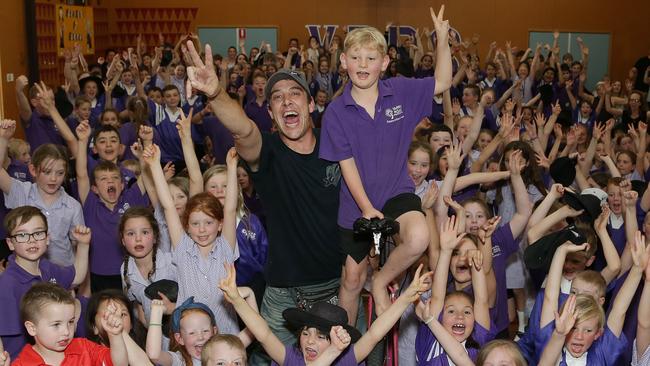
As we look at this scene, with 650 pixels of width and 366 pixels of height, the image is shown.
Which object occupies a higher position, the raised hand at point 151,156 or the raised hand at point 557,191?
the raised hand at point 151,156

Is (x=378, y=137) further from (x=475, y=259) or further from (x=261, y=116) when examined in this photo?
(x=261, y=116)

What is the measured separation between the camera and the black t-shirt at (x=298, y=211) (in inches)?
142

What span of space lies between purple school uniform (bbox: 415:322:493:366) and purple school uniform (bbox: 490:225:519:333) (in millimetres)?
498

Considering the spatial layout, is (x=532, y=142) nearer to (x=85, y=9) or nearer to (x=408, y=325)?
(x=408, y=325)

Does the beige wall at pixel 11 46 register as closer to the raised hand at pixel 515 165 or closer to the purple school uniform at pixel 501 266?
the raised hand at pixel 515 165

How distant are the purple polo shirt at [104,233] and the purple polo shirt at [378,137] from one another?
2.42m

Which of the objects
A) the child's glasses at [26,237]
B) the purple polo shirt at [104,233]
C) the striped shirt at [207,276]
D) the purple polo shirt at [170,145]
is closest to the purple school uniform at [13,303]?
the child's glasses at [26,237]

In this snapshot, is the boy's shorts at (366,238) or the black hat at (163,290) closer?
the boy's shorts at (366,238)

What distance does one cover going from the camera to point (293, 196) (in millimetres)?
3615

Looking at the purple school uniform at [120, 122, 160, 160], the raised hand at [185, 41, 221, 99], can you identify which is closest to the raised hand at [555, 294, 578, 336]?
the raised hand at [185, 41, 221, 99]

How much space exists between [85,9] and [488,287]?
14.8m

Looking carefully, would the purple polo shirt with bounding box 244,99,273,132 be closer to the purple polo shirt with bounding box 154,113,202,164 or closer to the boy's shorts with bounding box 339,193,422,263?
the purple polo shirt with bounding box 154,113,202,164

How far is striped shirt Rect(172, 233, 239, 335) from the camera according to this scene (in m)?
4.23

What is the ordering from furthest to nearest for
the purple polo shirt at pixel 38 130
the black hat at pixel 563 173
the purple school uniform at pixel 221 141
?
the purple polo shirt at pixel 38 130 → the purple school uniform at pixel 221 141 → the black hat at pixel 563 173
